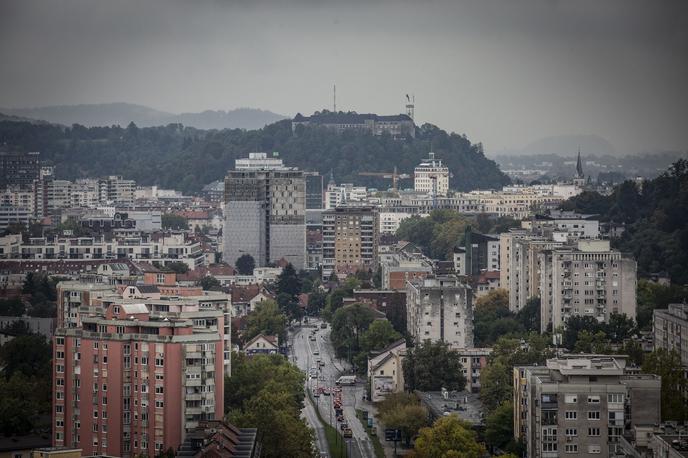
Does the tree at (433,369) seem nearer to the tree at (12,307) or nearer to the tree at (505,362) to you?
the tree at (505,362)

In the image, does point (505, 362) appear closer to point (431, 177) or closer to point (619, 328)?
point (619, 328)

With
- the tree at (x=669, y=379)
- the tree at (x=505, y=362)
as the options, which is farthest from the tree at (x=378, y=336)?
the tree at (x=669, y=379)

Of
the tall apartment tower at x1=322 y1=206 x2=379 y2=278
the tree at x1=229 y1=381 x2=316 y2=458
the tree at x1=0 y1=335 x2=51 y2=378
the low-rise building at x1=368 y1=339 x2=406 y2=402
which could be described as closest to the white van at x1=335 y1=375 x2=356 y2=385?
the low-rise building at x1=368 y1=339 x2=406 y2=402

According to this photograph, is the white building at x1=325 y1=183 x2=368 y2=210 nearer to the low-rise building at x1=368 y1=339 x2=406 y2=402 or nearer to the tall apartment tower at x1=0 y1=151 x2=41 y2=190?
the tall apartment tower at x1=0 y1=151 x2=41 y2=190

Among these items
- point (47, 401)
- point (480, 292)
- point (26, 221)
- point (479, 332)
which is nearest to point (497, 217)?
point (26, 221)

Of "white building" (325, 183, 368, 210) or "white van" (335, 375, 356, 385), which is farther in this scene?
"white building" (325, 183, 368, 210)
